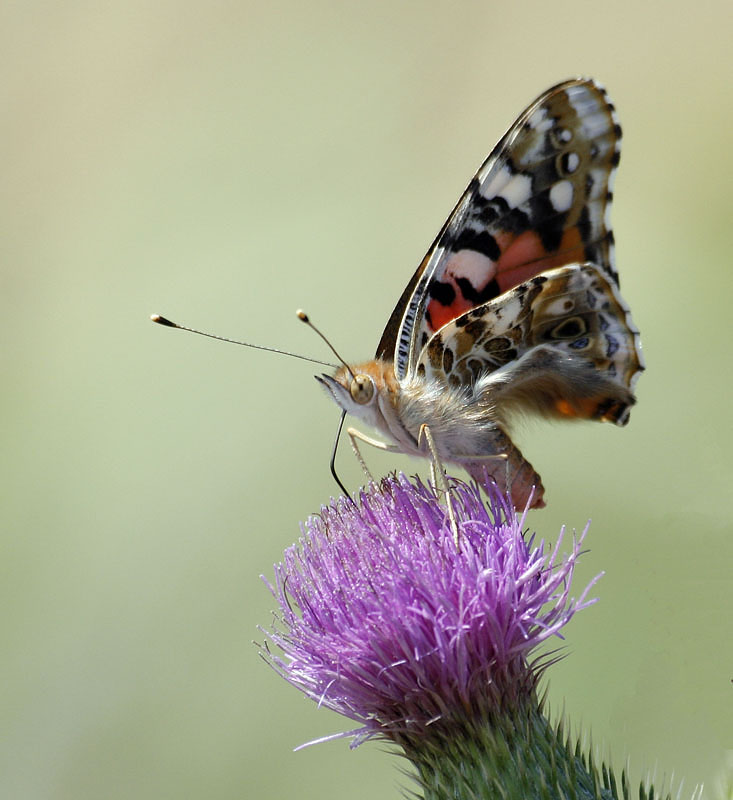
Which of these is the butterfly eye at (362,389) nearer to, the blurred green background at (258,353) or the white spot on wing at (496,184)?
the white spot on wing at (496,184)

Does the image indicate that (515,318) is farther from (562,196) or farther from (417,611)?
(417,611)

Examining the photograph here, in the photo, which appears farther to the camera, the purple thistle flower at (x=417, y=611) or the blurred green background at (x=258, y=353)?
the blurred green background at (x=258, y=353)

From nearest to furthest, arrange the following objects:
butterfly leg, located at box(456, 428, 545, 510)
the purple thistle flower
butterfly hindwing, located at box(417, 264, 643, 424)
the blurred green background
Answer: the purple thistle flower, butterfly hindwing, located at box(417, 264, 643, 424), butterfly leg, located at box(456, 428, 545, 510), the blurred green background

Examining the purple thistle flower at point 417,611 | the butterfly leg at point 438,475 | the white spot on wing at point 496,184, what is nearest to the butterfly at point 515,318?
the white spot on wing at point 496,184

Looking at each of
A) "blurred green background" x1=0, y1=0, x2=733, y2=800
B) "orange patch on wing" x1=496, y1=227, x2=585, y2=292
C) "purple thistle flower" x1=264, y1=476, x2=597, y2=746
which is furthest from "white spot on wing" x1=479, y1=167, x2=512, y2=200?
"blurred green background" x1=0, y1=0, x2=733, y2=800

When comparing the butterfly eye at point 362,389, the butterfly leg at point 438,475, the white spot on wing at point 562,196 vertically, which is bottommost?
the butterfly leg at point 438,475

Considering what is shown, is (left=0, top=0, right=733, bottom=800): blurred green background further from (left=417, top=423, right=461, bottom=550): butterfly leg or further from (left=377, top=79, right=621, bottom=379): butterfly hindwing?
(left=377, top=79, right=621, bottom=379): butterfly hindwing

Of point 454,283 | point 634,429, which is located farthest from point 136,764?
point 454,283

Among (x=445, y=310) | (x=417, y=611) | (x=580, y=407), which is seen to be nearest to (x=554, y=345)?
(x=580, y=407)

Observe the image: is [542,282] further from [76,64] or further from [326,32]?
[76,64]
